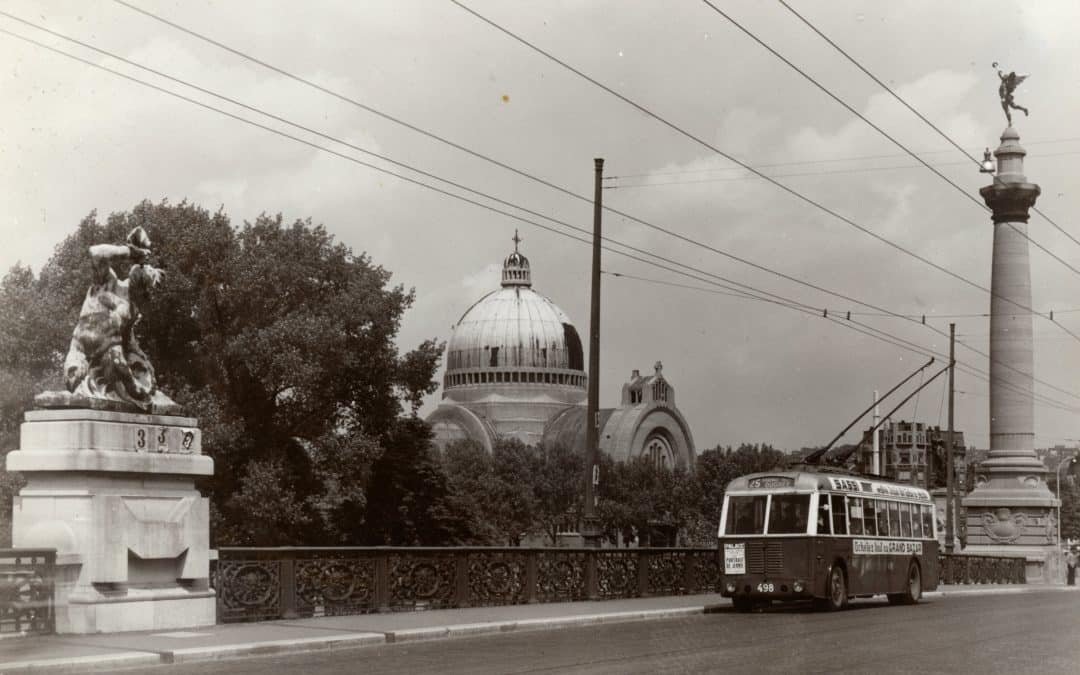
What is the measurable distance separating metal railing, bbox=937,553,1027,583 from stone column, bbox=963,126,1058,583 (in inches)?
55.4

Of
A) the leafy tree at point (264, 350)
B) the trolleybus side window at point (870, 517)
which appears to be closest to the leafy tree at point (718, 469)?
the leafy tree at point (264, 350)

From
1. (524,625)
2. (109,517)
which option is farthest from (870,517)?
(109,517)

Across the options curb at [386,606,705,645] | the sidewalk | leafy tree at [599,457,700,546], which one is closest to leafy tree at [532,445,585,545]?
leafy tree at [599,457,700,546]

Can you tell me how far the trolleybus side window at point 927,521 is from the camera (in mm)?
31000

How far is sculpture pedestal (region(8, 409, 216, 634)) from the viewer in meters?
15.9

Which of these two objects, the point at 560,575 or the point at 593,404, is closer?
the point at 560,575

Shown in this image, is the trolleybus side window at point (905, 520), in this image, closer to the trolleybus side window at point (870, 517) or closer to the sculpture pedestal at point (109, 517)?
the trolleybus side window at point (870, 517)

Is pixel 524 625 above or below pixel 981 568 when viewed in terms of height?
above

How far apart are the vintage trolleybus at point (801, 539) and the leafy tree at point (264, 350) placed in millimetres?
16838

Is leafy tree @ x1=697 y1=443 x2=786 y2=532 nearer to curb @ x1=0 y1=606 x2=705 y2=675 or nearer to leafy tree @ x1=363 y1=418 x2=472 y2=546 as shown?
leafy tree @ x1=363 y1=418 x2=472 y2=546

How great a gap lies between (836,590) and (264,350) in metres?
19.6

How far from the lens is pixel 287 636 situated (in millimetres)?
16188

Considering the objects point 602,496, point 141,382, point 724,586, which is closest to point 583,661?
point 141,382

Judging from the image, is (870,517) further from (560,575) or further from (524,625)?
(524,625)
